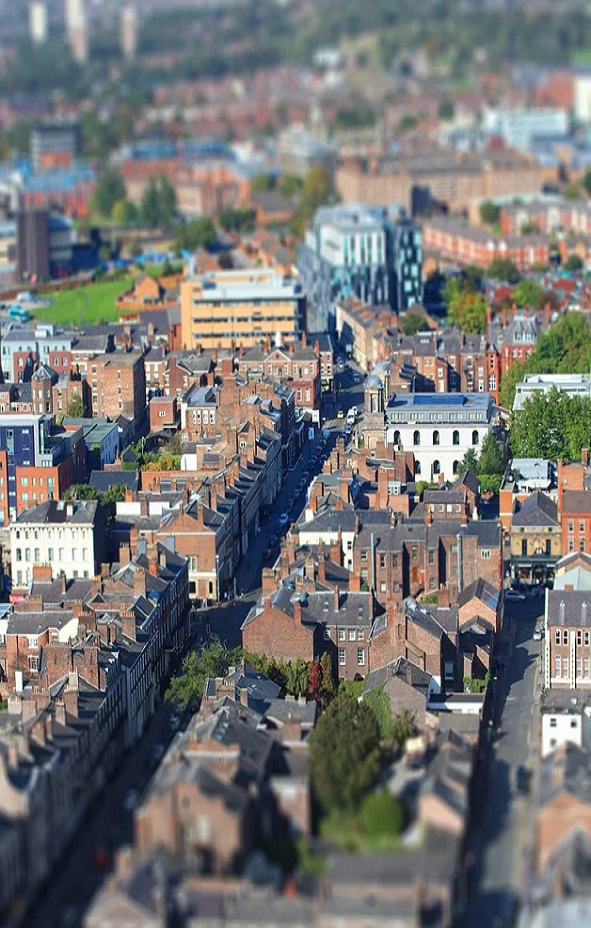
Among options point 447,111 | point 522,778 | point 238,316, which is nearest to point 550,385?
point 238,316

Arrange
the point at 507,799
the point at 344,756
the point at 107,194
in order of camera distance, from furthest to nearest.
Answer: the point at 107,194
the point at 507,799
the point at 344,756

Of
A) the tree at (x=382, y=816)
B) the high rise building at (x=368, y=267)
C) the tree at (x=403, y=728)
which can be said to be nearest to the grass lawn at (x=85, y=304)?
the high rise building at (x=368, y=267)

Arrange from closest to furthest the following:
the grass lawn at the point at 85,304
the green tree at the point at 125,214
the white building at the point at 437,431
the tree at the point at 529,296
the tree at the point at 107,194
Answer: the white building at the point at 437,431 → the tree at the point at 529,296 → the grass lawn at the point at 85,304 → the green tree at the point at 125,214 → the tree at the point at 107,194

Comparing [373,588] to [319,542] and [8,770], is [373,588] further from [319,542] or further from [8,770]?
[8,770]

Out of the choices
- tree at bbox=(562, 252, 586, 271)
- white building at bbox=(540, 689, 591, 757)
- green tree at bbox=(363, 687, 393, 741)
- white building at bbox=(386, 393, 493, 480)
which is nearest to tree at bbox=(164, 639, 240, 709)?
green tree at bbox=(363, 687, 393, 741)

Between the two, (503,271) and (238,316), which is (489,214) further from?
(238,316)

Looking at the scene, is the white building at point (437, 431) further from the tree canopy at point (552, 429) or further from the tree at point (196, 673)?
the tree at point (196, 673)

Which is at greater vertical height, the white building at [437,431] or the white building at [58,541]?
the white building at [437,431]

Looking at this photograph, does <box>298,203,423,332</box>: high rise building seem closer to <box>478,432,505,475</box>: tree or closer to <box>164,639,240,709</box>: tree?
<box>478,432,505,475</box>: tree
